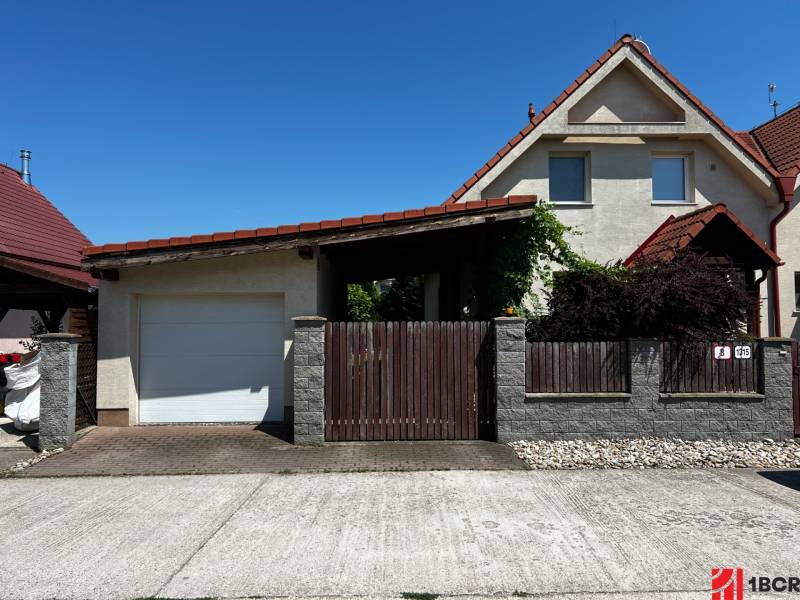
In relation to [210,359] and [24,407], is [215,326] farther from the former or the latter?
[24,407]

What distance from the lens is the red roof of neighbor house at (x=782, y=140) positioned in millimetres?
11336

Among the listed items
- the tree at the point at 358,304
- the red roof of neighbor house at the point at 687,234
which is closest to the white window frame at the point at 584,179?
the red roof of neighbor house at the point at 687,234

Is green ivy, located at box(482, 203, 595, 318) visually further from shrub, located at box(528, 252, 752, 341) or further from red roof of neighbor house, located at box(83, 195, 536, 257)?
red roof of neighbor house, located at box(83, 195, 536, 257)

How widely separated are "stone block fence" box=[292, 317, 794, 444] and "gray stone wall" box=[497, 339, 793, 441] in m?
0.01

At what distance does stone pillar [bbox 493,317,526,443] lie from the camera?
23.2 feet

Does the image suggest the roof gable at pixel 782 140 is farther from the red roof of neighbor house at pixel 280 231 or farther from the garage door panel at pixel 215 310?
the garage door panel at pixel 215 310

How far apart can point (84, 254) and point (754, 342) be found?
1023 cm

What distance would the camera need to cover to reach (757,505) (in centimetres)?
Answer: 495

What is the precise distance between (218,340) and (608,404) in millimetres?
6275

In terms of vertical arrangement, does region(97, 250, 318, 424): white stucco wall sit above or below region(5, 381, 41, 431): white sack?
above

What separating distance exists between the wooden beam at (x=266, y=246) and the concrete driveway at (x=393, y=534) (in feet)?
10.6

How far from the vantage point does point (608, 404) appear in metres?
7.12

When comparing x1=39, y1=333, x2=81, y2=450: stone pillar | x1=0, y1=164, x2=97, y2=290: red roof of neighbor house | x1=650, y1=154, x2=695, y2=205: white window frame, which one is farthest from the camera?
x1=650, y1=154, x2=695, y2=205: white window frame

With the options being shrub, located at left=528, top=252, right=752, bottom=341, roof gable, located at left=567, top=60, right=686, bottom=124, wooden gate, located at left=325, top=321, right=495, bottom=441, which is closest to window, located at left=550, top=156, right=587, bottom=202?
roof gable, located at left=567, top=60, right=686, bottom=124
